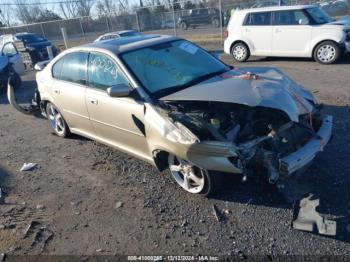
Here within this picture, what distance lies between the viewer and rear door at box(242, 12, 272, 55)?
10516 mm

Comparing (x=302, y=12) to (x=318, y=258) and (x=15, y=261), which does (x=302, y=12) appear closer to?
(x=318, y=258)

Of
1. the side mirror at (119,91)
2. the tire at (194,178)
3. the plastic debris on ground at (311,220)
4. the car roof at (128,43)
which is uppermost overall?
the car roof at (128,43)

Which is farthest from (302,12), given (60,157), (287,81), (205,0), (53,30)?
(205,0)

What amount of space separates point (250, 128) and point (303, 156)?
635 mm

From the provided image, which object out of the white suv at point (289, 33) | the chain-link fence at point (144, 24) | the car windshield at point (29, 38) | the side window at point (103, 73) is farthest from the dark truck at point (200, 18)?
the side window at point (103, 73)

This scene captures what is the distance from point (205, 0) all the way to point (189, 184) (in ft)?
114

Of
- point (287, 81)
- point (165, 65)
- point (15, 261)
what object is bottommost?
point (15, 261)

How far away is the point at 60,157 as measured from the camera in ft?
18.3

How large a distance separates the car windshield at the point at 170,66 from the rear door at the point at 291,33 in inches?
239

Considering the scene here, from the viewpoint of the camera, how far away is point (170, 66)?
4387mm

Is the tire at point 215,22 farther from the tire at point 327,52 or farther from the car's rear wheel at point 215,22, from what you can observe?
the tire at point 327,52

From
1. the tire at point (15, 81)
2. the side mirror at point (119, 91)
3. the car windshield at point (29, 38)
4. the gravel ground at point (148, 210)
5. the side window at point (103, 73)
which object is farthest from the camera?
the car windshield at point (29, 38)

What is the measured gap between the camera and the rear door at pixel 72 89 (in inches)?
196

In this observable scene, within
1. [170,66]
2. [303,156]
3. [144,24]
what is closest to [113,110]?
[170,66]
